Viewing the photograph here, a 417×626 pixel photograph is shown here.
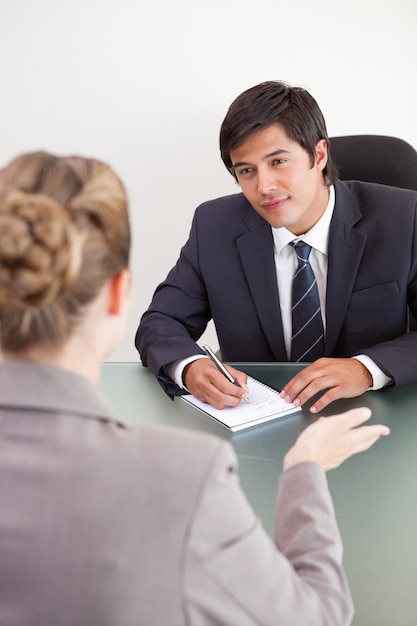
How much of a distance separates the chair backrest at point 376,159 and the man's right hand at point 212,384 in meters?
0.97

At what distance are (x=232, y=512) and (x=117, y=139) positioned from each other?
2491mm

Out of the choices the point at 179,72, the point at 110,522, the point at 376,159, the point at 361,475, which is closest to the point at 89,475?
the point at 110,522

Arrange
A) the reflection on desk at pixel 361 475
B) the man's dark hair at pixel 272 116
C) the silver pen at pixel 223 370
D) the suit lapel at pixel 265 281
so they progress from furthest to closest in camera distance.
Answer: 1. the suit lapel at pixel 265 281
2. the man's dark hair at pixel 272 116
3. the silver pen at pixel 223 370
4. the reflection on desk at pixel 361 475

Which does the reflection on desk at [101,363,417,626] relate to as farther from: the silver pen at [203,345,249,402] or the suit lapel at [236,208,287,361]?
the suit lapel at [236,208,287,361]

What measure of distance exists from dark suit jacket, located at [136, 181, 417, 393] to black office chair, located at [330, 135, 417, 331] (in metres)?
0.22

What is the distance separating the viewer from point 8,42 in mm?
2988

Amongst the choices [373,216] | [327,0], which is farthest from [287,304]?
[327,0]

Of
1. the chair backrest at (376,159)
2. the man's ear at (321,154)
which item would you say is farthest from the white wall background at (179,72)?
the man's ear at (321,154)

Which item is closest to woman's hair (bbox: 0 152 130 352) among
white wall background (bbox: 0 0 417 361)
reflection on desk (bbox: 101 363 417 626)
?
reflection on desk (bbox: 101 363 417 626)

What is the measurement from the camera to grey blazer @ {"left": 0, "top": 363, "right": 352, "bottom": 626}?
28.9 inches

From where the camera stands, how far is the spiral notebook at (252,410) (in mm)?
1594

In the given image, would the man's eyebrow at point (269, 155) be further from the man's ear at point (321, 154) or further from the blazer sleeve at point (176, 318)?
the blazer sleeve at point (176, 318)

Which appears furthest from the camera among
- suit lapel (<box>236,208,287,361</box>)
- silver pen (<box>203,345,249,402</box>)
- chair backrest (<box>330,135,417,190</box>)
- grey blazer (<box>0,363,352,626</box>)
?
chair backrest (<box>330,135,417,190</box>)

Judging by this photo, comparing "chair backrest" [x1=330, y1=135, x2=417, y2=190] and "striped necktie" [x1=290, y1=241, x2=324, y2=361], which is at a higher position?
"chair backrest" [x1=330, y1=135, x2=417, y2=190]
